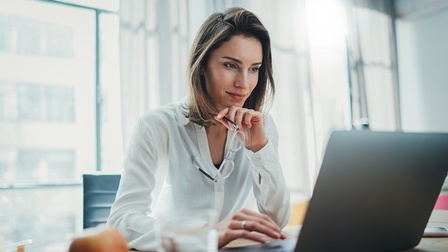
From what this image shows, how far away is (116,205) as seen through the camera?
41.8 inches

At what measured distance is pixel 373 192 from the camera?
64 centimetres

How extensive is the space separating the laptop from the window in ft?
7.76

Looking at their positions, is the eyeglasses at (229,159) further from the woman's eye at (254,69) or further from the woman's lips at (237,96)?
the woman's eye at (254,69)

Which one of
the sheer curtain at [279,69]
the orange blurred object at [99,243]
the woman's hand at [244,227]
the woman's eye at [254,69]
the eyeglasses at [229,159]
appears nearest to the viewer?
the orange blurred object at [99,243]

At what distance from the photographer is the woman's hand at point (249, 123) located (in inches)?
50.0

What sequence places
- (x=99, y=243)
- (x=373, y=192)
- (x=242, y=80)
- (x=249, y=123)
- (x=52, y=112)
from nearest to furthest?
(x=99, y=243) < (x=373, y=192) < (x=249, y=123) < (x=242, y=80) < (x=52, y=112)

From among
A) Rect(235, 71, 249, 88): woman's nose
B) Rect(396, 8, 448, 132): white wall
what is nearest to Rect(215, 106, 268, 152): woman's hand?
Rect(235, 71, 249, 88): woman's nose

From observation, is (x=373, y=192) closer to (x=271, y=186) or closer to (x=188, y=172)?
(x=271, y=186)

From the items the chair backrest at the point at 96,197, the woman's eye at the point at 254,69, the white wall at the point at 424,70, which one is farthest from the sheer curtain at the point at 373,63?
the chair backrest at the point at 96,197

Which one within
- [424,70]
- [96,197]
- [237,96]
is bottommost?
[96,197]

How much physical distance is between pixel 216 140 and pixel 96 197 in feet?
1.43

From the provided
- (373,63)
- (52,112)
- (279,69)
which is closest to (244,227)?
(52,112)

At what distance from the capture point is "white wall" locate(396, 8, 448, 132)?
434 cm

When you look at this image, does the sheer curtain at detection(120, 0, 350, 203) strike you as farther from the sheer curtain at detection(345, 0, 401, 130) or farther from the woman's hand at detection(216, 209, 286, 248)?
the woman's hand at detection(216, 209, 286, 248)
